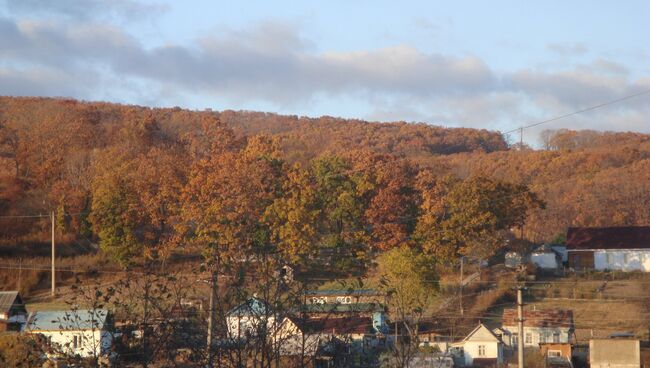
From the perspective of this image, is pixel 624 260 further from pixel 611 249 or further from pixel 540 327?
pixel 540 327

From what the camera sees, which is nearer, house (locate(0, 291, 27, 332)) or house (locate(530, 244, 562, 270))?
house (locate(0, 291, 27, 332))

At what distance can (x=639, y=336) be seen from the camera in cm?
2588

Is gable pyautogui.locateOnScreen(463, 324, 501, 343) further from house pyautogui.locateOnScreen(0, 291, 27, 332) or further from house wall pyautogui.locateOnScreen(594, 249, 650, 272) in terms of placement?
house wall pyautogui.locateOnScreen(594, 249, 650, 272)

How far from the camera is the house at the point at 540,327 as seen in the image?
88.8ft

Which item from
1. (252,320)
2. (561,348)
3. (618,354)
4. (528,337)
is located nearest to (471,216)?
(528,337)

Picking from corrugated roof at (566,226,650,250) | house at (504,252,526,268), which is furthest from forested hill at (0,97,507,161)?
house at (504,252,526,268)

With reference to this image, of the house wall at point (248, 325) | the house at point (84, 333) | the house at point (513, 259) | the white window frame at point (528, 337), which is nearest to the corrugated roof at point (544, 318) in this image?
the white window frame at point (528, 337)

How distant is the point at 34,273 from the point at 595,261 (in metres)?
23.6

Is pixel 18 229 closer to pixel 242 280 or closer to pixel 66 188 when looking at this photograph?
pixel 66 188

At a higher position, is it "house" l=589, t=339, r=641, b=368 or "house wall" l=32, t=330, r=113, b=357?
"house wall" l=32, t=330, r=113, b=357

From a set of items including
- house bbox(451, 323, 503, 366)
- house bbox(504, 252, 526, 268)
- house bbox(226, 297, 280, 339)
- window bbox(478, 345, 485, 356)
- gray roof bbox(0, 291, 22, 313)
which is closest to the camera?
house bbox(226, 297, 280, 339)

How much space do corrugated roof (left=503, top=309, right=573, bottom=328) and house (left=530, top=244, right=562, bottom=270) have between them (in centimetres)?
983

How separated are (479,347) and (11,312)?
1257 centimetres

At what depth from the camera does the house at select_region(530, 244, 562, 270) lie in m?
38.2
